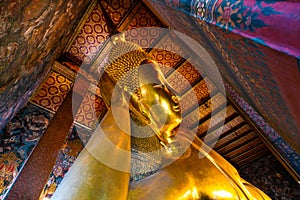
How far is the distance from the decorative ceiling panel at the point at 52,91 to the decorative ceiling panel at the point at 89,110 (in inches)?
13.1

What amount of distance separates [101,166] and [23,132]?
8.23 ft

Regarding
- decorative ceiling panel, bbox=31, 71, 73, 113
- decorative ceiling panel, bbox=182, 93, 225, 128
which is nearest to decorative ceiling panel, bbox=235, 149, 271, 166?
decorative ceiling panel, bbox=182, 93, 225, 128

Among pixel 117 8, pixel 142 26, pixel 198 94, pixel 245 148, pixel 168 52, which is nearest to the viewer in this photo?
pixel 117 8

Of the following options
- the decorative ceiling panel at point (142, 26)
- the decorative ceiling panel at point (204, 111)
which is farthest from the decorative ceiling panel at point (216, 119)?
the decorative ceiling panel at point (142, 26)

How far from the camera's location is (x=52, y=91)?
3262 millimetres

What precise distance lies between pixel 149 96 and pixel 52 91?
2.36 meters

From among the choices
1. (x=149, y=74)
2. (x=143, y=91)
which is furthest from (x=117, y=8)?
(x=143, y=91)

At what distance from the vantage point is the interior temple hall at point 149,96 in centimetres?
54

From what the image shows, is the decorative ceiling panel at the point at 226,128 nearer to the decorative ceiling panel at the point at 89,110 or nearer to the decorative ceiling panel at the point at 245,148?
the decorative ceiling panel at the point at 245,148

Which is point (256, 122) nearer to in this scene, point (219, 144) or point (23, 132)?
point (219, 144)

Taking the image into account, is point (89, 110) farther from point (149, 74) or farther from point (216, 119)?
point (216, 119)

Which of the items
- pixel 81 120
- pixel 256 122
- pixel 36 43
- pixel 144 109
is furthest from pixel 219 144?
pixel 36 43

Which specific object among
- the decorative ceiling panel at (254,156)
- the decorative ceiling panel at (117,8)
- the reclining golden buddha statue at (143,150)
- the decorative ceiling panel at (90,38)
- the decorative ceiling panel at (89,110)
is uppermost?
the decorative ceiling panel at (117,8)

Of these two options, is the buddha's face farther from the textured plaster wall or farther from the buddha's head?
the textured plaster wall
